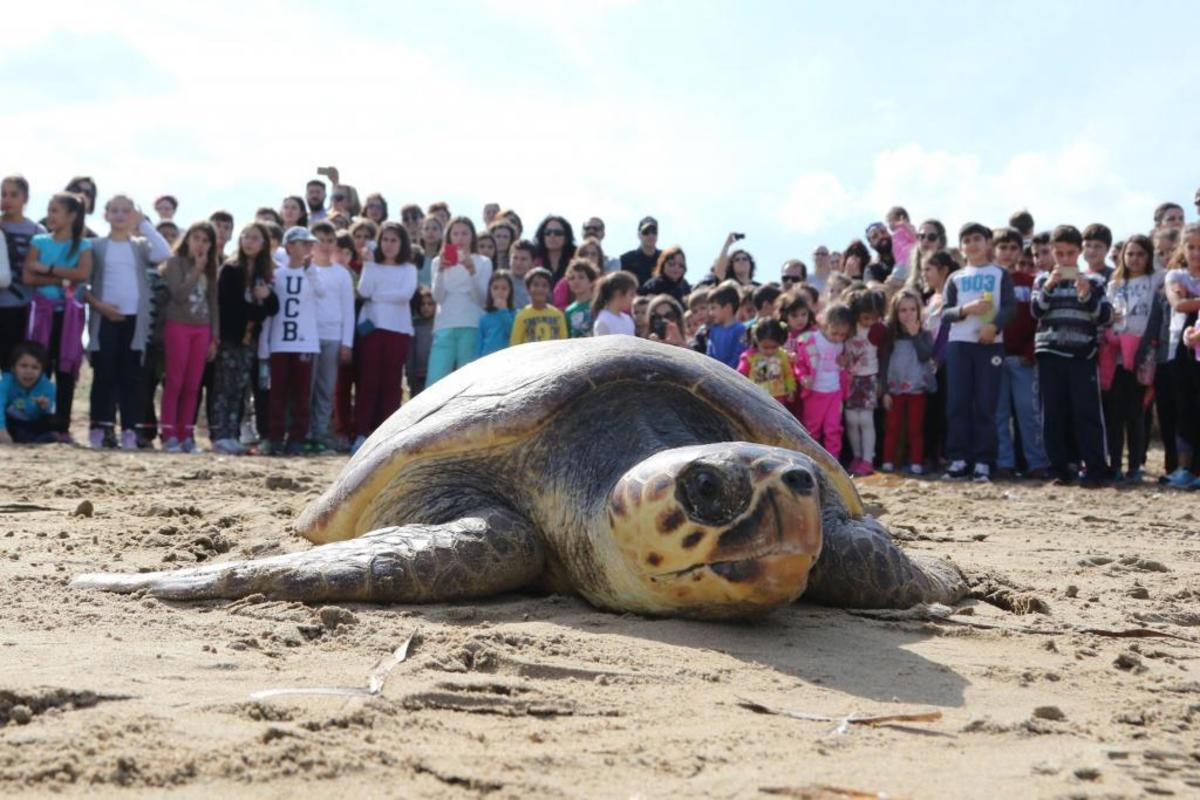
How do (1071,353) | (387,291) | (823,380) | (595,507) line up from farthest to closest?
1. (387,291)
2. (823,380)
3. (1071,353)
4. (595,507)

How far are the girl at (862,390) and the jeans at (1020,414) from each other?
964 mm

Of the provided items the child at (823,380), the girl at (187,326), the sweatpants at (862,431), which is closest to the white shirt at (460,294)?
the girl at (187,326)

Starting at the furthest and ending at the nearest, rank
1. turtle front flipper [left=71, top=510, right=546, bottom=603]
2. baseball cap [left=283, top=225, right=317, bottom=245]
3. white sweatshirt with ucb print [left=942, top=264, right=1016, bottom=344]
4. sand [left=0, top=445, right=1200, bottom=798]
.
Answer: baseball cap [left=283, top=225, right=317, bottom=245]
white sweatshirt with ucb print [left=942, top=264, right=1016, bottom=344]
turtle front flipper [left=71, top=510, right=546, bottom=603]
sand [left=0, top=445, right=1200, bottom=798]

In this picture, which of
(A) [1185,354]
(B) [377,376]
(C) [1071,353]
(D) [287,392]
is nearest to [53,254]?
(D) [287,392]

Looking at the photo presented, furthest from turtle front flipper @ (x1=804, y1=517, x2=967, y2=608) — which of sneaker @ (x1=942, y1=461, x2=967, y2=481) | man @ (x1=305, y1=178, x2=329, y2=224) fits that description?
man @ (x1=305, y1=178, x2=329, y2=224)

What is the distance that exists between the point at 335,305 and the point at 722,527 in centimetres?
739

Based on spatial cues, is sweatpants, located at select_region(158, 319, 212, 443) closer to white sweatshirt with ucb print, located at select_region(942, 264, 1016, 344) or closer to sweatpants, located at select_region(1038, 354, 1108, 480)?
white sweatshirt with ucb print, located at select_region(942, 264, 1016, 344)

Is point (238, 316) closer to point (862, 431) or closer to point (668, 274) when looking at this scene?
point (668, 274)

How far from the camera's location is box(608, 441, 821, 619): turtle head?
9.96ft

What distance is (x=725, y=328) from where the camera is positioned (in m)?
9.41

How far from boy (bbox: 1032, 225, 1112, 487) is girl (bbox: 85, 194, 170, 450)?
267 inches

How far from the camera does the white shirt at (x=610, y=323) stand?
8.63 meters

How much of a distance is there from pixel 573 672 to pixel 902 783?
2.88 feet

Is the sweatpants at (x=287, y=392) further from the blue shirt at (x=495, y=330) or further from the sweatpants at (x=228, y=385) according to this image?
the blue shirt at (x=495, y=330)
